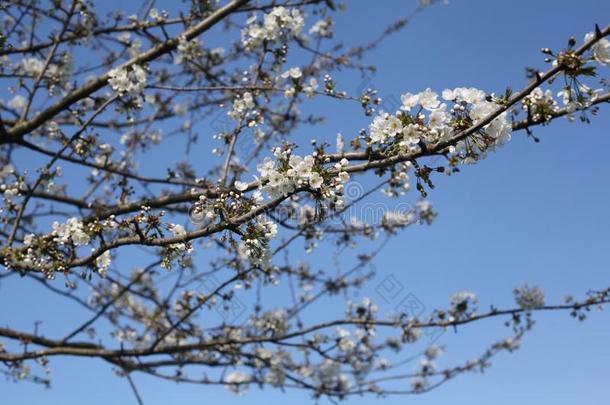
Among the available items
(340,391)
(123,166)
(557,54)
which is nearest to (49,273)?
(557,54)

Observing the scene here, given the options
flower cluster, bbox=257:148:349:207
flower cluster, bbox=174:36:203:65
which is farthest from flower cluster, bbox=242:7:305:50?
flower cluster, bbox=257:148:349:207

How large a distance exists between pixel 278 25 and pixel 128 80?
5.16ft

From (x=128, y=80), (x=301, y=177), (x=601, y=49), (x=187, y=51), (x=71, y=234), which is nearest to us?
(x=601, y=49)

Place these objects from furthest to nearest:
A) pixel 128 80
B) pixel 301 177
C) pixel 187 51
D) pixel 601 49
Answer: pixel 187 51 → pixel 128 80 → pixel 301 177 → pixel 601 49

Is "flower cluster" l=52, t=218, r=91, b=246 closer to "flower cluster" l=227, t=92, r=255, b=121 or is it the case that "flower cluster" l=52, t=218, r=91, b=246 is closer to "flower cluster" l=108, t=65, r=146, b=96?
"flower cluster" l=108, t=65, r=146, b=96

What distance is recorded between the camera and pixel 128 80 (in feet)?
15.7

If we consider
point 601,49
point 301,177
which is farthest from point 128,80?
point 601,49

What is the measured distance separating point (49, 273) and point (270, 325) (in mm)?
3996

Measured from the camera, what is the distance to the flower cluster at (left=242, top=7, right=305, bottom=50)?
539 cm

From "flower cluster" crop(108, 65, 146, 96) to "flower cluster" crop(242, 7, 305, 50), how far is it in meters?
1.29

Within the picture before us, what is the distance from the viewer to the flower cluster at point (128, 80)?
473 centimetres

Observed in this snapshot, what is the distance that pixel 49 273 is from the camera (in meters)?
3.18

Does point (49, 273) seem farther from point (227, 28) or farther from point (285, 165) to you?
point (227, 28)

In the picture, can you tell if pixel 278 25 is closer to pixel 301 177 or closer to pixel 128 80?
pixel 128 80
